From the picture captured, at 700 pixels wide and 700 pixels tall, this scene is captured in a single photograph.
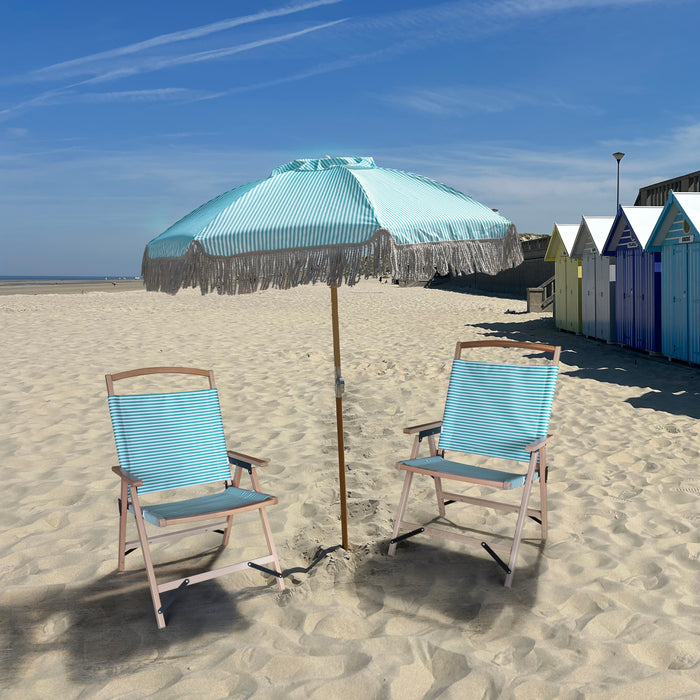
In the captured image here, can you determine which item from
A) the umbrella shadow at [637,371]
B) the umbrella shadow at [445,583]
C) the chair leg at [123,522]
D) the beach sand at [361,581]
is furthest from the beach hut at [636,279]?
the chair leg at [123,522]

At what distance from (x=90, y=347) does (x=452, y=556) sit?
8.43m

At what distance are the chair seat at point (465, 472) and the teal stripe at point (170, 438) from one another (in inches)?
40.0

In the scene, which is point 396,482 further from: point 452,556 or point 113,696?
point 113,696

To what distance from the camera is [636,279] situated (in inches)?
420

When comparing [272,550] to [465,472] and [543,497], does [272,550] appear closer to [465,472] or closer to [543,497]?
[465,472]

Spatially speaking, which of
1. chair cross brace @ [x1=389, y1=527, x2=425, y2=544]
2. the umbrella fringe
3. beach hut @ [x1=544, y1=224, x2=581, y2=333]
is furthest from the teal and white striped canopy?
beach hut @ [x1=544, y1=224, x2=581, y2=333]

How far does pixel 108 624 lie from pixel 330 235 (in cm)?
190

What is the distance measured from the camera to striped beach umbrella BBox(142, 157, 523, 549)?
107 inches

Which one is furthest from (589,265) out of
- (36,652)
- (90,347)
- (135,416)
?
(36,652)

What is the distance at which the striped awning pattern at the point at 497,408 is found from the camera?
357 cm

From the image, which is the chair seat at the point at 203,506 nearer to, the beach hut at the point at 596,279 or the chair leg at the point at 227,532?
the chair leg at the point at 227,532

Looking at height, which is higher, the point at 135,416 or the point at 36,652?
the point at 135,416

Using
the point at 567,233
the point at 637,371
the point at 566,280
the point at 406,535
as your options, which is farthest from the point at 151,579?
the point at 567,233

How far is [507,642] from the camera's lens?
2.59 metres
